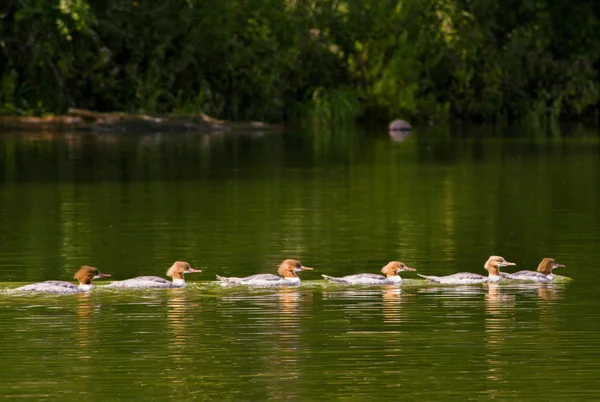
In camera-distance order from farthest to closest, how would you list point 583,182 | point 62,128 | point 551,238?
1. point 62,128
2. point 583,182
3. point 551,238

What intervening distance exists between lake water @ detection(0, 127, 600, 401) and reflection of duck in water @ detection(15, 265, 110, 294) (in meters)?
0.20

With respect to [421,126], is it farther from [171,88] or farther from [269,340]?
[269,340]

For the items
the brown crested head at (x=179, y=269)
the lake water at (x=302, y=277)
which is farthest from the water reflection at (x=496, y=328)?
the brown crested head at (x=179, y=269)

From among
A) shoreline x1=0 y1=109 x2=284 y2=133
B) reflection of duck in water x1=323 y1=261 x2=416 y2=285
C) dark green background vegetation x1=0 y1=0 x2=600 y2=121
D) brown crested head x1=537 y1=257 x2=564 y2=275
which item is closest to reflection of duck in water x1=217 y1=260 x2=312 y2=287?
reflection of duck in water x1=323 y1=261 x2=416 y2=285

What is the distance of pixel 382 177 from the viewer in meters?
36.8

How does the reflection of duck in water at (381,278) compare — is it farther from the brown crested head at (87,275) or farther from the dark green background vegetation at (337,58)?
the dark green background vegetation at (337,58)

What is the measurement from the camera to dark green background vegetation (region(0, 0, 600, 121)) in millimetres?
61844

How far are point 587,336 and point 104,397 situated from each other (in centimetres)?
433

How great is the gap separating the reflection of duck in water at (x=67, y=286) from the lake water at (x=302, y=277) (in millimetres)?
195

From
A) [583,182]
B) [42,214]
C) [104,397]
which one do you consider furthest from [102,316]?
[583,182]

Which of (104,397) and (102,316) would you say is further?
(102,316)

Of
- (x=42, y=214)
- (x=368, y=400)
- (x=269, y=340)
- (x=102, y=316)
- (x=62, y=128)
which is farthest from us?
(x=62, y=128)

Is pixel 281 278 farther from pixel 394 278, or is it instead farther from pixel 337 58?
pixel 337 58

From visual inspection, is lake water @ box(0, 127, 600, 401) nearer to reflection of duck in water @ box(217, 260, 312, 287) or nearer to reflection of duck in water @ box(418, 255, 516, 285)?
reflection of duck in water @ box(217, 260, 312, 287)
